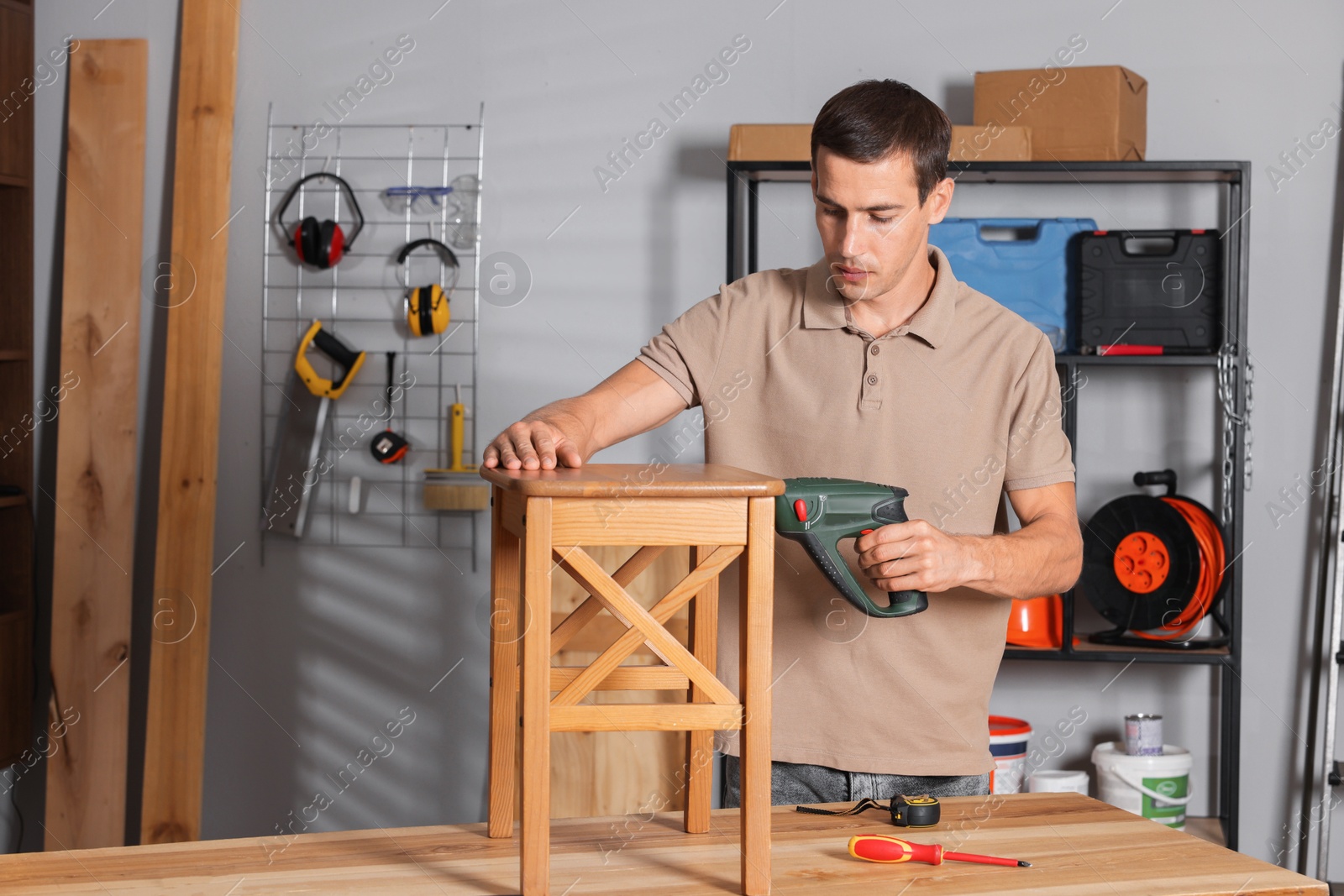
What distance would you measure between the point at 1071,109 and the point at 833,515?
65.7 inches

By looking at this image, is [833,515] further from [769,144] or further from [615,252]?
[615,252]

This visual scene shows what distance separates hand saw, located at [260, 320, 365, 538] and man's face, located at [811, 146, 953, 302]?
5.32ft

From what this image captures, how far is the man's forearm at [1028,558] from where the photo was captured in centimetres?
127

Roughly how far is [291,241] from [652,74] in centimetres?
98

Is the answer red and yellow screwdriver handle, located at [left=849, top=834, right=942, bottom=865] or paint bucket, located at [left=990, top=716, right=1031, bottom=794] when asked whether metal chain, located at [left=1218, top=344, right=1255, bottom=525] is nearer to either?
paint bucket, located at [left=990, top=716, right=1031, bottom=794]

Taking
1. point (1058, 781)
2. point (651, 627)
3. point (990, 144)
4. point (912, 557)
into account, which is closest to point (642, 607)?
point (651, 627)

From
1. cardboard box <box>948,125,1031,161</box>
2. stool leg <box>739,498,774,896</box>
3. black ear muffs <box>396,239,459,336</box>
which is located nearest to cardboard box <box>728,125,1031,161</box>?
cardboard box <box>948,125,1031,161</box>

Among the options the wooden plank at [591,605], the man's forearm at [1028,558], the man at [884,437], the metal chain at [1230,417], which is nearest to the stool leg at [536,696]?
the wooden plank at [591,605]

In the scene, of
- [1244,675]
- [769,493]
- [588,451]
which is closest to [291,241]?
[588,451]

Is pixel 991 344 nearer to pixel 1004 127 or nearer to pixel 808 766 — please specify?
pixel 808 766

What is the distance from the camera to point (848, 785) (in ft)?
4.73

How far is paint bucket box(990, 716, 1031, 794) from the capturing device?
8.02 ft

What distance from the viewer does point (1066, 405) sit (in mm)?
2529

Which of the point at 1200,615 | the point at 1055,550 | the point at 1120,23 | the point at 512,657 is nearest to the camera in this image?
the point at 512,657
